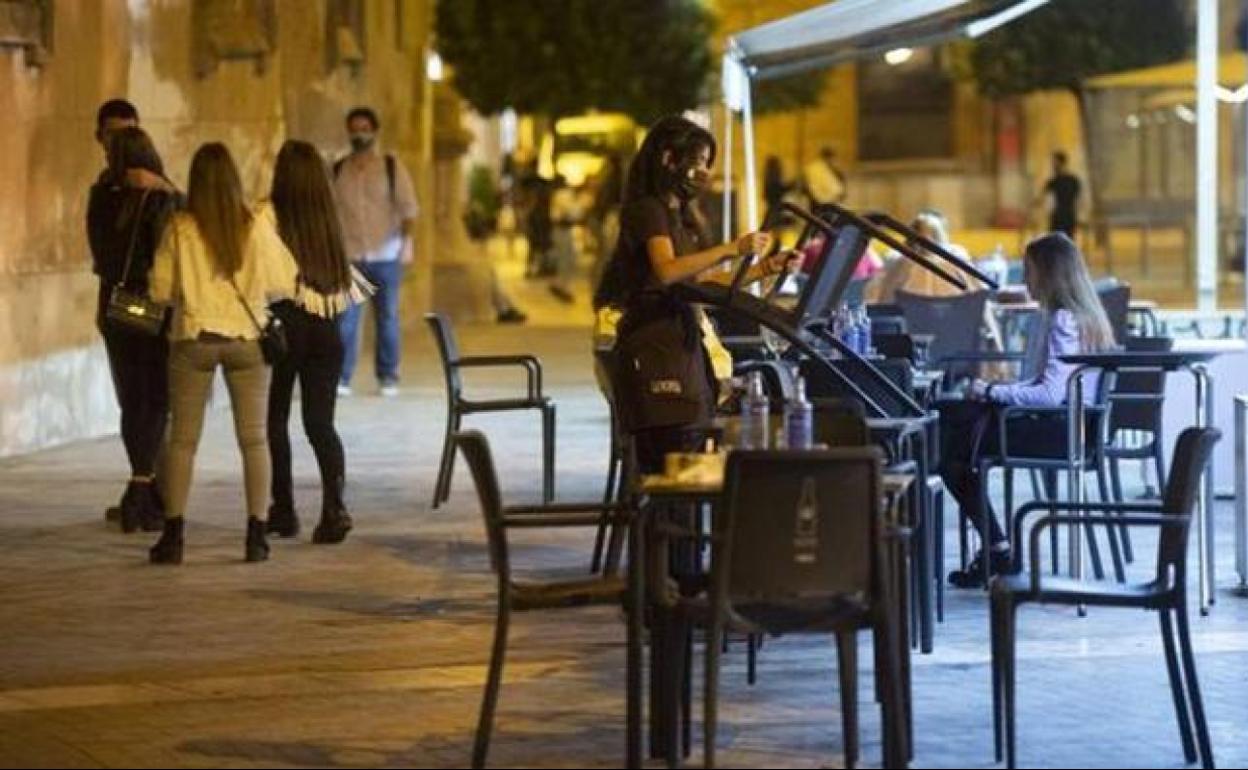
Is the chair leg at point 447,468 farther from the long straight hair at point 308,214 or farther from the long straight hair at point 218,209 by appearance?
the long straight hair at point 218,209

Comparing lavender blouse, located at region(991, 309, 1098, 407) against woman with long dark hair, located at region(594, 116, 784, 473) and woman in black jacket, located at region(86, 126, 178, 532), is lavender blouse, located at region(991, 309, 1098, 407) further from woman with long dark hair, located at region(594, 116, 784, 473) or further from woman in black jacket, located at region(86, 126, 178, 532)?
woman in black jacket, located at region(86, 126, 178, 532)

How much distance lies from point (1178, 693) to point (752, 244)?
6.86ft

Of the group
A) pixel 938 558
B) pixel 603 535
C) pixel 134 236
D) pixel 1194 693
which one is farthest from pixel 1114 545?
pixel 134 236

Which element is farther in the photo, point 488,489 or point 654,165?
point 654,165

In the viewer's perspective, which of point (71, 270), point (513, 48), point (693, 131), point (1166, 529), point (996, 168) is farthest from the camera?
point (996, 168)

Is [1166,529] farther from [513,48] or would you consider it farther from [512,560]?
[513,48]

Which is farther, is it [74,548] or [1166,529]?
[74,548]

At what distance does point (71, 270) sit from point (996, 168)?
4115cm

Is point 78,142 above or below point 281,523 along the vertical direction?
above

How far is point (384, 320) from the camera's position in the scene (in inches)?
842

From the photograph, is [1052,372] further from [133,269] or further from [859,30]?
[859,30]

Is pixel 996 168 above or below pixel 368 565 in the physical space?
above

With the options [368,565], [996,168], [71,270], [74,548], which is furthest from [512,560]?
[996,168]

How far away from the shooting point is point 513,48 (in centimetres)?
3950
